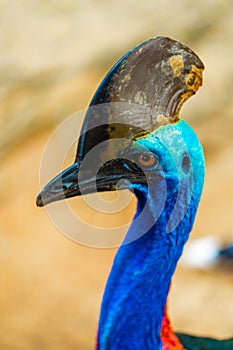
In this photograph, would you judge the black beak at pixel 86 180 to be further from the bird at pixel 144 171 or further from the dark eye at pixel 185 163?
the dark eye at pixel 185 163

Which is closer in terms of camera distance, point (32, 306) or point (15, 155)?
point (32, 306)

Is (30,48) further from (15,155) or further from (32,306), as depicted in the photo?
(32,306)

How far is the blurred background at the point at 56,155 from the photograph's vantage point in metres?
3.74

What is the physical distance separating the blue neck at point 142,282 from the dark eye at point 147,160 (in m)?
0.14

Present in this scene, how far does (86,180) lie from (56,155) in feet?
7.73

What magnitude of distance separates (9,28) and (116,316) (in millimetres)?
3737

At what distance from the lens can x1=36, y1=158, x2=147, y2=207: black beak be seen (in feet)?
5.93

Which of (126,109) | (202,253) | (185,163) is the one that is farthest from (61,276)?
(126,109)

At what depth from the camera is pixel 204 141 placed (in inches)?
192

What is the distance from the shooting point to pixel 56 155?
416 centimetres

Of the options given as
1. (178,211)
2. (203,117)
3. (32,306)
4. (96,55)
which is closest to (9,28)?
(96,55)

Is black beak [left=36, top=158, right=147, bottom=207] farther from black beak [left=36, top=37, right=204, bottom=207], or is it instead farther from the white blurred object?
the white blurred object

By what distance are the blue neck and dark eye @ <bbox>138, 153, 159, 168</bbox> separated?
137 mm

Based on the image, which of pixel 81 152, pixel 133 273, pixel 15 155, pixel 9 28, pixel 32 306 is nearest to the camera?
pixel 81 152
